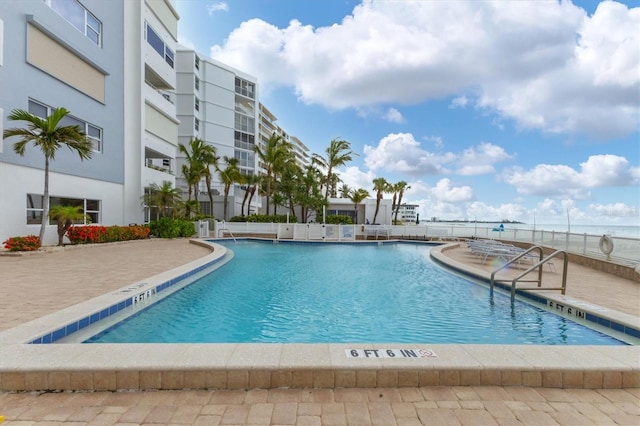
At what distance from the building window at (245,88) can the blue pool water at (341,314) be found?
35277mm

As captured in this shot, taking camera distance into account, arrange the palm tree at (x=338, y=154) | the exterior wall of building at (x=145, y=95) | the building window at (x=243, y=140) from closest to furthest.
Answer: the exterior wall of building at (x=145, y=95), the palm tree at (x=338, y=154), the building window at (x=243, y=140)

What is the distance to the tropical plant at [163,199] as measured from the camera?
18078 mm

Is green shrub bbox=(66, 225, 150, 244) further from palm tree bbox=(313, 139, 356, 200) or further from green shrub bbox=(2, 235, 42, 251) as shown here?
palm tree bbox=(313, 139, 356, 200)

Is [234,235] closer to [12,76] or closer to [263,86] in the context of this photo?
[12,76]

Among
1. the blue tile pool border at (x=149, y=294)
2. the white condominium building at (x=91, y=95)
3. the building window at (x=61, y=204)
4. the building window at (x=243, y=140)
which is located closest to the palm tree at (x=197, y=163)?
the white condominium building at (x=91, y=95)

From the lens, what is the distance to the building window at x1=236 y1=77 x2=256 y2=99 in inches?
1523

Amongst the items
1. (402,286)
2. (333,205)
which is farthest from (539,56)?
(333,205)

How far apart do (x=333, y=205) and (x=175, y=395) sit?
33.3m

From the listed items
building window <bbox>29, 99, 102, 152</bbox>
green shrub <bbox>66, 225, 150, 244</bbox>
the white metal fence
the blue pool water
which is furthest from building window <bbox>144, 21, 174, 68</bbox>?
the blue pool water

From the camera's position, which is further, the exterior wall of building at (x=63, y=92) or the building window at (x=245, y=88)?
the building window at (x=245, y=88)

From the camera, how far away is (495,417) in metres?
2.31

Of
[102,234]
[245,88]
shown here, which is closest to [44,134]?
[102,234]

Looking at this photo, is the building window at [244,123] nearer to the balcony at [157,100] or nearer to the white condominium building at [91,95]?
the white condominium building at [91,95]

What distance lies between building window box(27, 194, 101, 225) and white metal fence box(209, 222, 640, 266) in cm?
668
